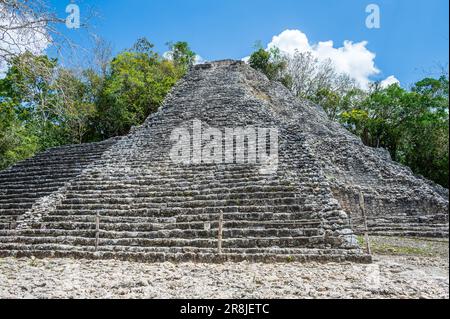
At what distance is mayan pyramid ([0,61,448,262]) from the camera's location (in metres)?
5.77

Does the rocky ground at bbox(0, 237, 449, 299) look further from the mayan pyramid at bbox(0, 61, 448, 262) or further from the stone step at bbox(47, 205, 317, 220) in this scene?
the stone step at bbox(47, 205, 317, 220)

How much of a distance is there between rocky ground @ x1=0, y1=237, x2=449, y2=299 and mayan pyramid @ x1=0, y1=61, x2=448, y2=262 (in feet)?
1.26

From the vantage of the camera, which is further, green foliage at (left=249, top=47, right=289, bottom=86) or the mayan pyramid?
green foliage at (left=249, top=47, right=289, bottom=86)

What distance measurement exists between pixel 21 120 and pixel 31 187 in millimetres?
9998

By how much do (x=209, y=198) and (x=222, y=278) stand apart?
9.19ft

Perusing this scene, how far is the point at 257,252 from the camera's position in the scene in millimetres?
5500

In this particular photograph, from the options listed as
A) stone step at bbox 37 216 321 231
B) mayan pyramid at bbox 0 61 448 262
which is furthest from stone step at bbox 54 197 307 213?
stone step at bbox 37 216 321 231

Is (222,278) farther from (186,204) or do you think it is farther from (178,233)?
(186,204)

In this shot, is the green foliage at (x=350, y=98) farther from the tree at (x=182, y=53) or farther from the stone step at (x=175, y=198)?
the stone step at (x=175, y=198)

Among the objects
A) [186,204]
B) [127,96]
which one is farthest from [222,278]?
[127,96]

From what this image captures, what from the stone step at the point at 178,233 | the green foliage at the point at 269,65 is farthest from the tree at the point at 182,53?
the stone step at the point at 178,233

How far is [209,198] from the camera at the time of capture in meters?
7.15
